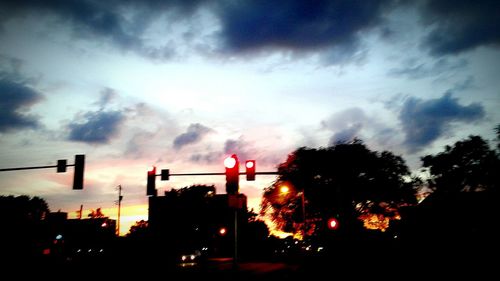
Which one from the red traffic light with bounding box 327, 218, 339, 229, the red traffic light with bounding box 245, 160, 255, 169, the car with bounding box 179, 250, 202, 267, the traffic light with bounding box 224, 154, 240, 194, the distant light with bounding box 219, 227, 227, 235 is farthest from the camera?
the distant light with bounding box 219, 227, 227, 235

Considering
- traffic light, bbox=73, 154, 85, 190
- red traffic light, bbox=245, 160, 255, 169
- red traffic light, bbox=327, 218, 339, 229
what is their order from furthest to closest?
traffic light, bbox=73, 154, 85, 190, red traffic light, bbox=327, 218, 339, 229, red traffic light, bbox=245, 160, 255, 169

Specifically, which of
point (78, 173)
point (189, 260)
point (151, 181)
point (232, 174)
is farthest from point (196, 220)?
point (232, 174)

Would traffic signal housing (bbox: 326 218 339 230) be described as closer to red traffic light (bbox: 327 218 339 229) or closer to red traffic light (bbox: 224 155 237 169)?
red traffic light (bbox: 327 218 339 229)

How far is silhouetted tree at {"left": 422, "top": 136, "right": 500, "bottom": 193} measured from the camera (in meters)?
53.2

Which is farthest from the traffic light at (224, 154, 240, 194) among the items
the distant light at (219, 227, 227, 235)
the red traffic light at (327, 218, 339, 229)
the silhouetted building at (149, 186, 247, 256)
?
the distant light at (219, 227, 227, 235)

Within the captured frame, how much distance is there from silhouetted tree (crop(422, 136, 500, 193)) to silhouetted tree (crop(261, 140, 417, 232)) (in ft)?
42.8

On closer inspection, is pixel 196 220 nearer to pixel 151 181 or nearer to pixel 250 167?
pixel 151 181

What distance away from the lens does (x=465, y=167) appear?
58.1 metres

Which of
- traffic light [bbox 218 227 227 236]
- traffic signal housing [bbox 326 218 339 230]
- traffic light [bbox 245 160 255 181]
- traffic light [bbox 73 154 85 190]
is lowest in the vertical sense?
traffic light [bbox 218 227 227 236]

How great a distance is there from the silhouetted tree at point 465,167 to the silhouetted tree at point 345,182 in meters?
13.0

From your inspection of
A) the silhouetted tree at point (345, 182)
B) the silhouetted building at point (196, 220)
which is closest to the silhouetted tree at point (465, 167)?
the silhouetted tree at point (345, 182)

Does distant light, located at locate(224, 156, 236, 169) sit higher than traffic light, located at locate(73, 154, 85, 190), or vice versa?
traffic light, located at locate(73, 154, 85, 190)

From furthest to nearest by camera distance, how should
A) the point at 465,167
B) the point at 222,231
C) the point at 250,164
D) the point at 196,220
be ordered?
the point at 196,220 → the point at 222,231 → the point at 465,167 → the point at 250,164

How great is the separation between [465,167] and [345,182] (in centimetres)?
2419
